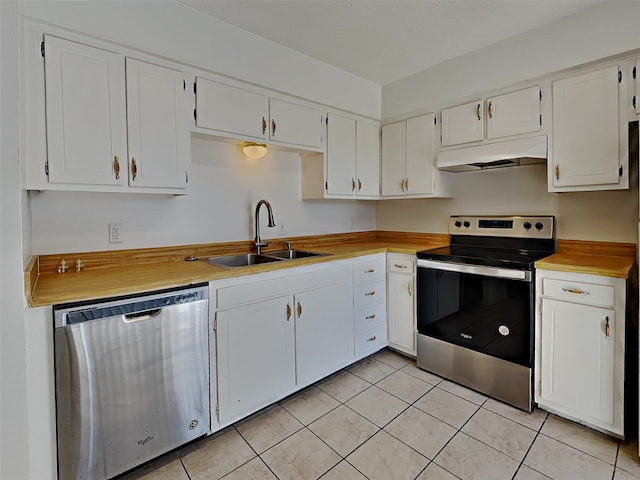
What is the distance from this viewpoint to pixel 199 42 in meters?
2.03

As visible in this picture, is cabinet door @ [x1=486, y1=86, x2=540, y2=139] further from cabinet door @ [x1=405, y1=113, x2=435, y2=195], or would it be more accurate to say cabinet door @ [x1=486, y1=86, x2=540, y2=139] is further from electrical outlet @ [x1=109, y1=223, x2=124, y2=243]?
electrical outlet @ [x1=109, y1=223, x2=124, y2=243]

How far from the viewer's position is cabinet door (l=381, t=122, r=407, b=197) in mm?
3061

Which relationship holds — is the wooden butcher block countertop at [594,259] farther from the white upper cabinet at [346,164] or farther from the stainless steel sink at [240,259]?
the stainless steel sink at [240,259]

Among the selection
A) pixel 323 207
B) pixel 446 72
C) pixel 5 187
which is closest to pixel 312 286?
pixel 323 207

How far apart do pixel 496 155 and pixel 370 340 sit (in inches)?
67.1

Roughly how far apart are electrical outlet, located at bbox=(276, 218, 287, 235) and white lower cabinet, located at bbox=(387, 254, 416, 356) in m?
0.93

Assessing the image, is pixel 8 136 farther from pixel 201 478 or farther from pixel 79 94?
pixel 201 478

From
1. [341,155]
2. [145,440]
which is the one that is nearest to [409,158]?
[341,155]

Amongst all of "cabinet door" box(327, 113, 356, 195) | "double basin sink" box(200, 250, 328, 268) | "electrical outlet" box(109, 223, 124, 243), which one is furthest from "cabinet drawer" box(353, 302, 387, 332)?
"electrical outlet" box(109, 223, 124, 243)

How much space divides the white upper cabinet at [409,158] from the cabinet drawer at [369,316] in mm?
1071

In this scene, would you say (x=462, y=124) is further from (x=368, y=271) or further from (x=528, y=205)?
(x=368, y=271)

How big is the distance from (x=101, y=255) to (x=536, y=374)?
274cm

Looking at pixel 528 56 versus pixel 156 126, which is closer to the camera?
pixel 156 126

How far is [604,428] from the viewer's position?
1822 millimetres
